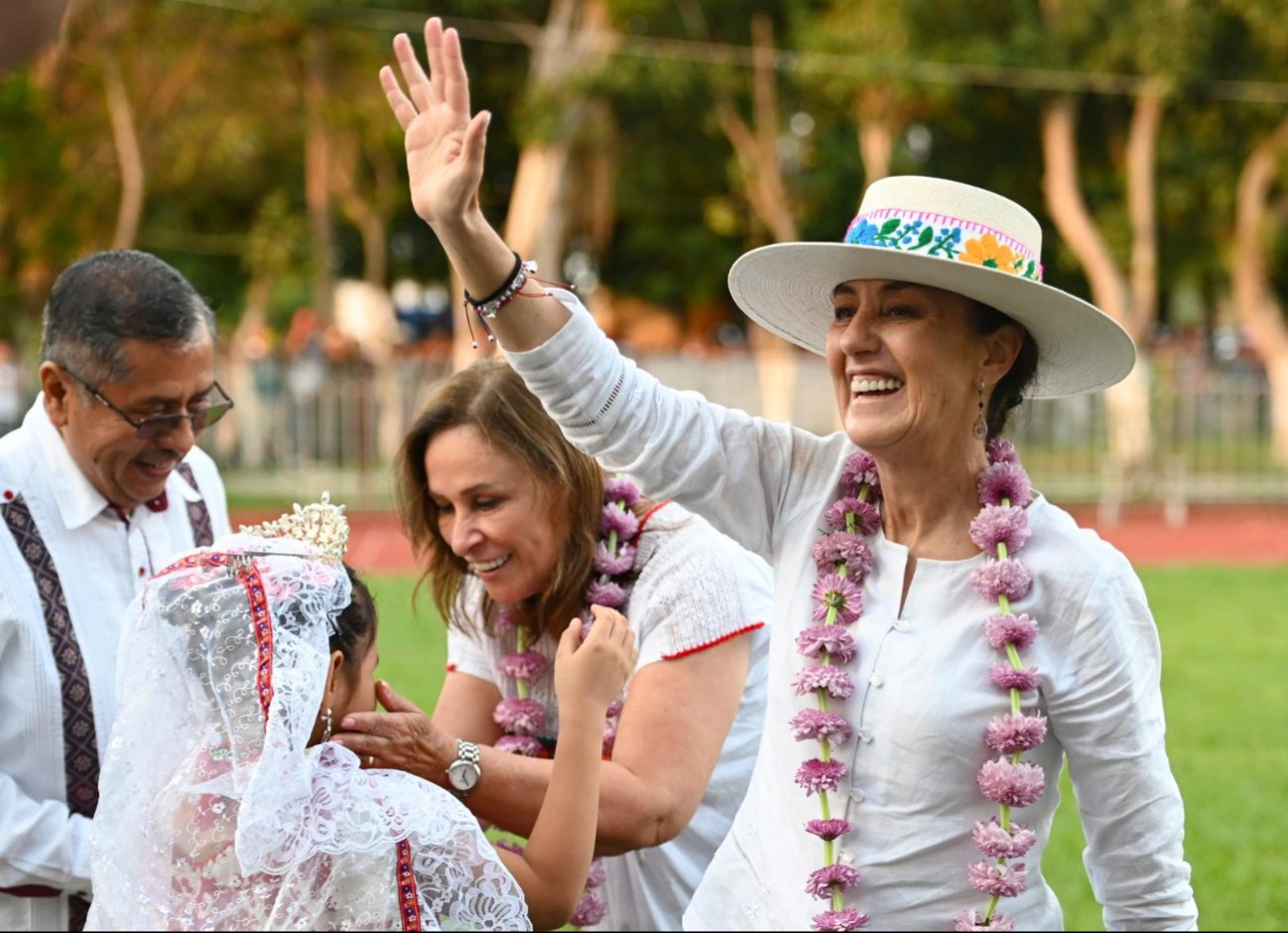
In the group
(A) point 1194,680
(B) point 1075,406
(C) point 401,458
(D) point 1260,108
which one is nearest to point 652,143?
(D) point 1260,108

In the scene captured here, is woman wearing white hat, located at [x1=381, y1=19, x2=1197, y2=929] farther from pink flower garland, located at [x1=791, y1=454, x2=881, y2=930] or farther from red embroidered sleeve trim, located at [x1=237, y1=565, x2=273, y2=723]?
red embroidered sleeve trim, located at [x1=237, y1=565, x2=273, y2=723]

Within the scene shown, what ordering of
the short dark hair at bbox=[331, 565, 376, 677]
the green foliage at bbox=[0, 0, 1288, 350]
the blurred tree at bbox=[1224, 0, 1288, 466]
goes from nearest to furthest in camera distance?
1. the short dark hair at bbox=[331, 565, 376, 677]
2. the green foliage at bbox=[0, 0, 1288, 350]
3. the blurred tree at bbox=[1224, 0, 1288, 466]

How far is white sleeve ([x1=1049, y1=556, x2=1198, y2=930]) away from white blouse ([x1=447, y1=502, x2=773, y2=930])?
752 mm

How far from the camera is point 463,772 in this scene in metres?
3.26

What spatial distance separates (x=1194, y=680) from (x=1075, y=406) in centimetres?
1122

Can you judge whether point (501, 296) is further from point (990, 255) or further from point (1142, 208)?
point (1142, 208)

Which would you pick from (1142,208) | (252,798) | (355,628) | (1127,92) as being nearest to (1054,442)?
(1142,208)

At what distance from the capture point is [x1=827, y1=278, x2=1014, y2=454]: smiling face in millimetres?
3447

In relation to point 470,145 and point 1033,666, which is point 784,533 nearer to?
point 1033,666

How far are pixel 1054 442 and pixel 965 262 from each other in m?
18.5

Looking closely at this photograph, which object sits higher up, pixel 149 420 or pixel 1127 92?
pixel 1127 92

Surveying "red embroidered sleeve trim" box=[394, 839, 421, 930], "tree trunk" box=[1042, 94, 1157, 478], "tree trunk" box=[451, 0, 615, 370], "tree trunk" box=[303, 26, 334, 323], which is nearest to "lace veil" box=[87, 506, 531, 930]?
"red embroidered sleeve trim" box=[394, 839, 421, 930]

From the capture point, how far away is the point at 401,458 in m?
3.89

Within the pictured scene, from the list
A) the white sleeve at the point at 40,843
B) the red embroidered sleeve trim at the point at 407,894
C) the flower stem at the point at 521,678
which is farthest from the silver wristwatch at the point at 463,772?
the white sleeve at the point at 40,843
